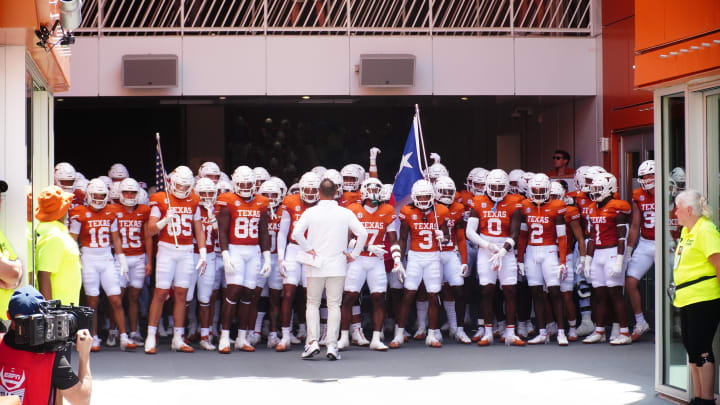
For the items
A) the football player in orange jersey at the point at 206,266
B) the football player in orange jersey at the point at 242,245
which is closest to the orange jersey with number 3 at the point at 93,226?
the football player in orange jersey at the point at 206,266

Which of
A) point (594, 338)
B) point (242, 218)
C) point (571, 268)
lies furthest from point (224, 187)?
point (594, 338)

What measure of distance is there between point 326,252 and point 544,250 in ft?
9.51

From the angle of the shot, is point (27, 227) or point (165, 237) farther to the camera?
point (165, 237)

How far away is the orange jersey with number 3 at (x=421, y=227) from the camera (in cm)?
1220

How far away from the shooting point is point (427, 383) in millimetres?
9680

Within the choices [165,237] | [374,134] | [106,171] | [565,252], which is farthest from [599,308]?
[106,171]

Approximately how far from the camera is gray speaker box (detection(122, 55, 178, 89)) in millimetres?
15500

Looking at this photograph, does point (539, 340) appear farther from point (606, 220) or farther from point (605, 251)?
point (606, 220)

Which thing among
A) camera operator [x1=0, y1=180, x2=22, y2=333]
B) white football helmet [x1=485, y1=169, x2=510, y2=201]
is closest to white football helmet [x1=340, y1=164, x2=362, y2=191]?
white football helmet [x1=485, y1=169, x2=510, y2=201]

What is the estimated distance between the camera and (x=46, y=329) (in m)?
5.01

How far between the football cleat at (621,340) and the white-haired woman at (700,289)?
417 centimetres

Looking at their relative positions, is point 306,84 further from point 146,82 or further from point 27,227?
point 27,227

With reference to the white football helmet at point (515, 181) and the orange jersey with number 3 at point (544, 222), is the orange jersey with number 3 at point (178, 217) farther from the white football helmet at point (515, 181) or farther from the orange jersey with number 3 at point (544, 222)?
the white football helmet at point (515, 181)

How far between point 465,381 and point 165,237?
4.00 m
